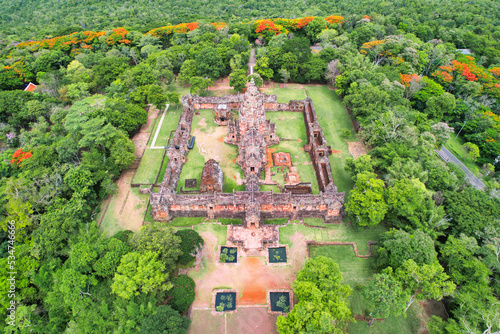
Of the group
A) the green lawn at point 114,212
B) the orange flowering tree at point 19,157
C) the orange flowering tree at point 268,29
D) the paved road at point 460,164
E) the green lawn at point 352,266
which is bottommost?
the paved road at point 460,164

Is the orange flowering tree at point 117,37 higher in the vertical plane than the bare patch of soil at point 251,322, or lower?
higher

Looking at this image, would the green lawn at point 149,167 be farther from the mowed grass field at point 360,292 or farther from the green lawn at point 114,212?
the mowed grass field at point 360,292

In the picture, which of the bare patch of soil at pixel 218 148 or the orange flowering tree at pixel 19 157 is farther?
the bare patch of soil at pixel 218 148

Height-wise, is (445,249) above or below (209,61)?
below

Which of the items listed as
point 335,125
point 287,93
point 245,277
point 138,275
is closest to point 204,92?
point 287,93

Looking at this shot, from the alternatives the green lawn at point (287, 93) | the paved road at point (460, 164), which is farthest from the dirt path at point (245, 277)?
the green lawn at point (287, 93)

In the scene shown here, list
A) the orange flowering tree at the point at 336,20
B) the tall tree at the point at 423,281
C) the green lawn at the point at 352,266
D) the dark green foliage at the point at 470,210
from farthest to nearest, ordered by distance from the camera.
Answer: the orange flowering tree at the point at 336,20, the dark green foliage at the point at 470,210, the green lawn at the point at 352,266, the tall tree at the point at 423,281

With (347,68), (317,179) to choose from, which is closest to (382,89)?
(347,68)

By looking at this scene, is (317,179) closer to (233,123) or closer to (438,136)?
(233,123)
